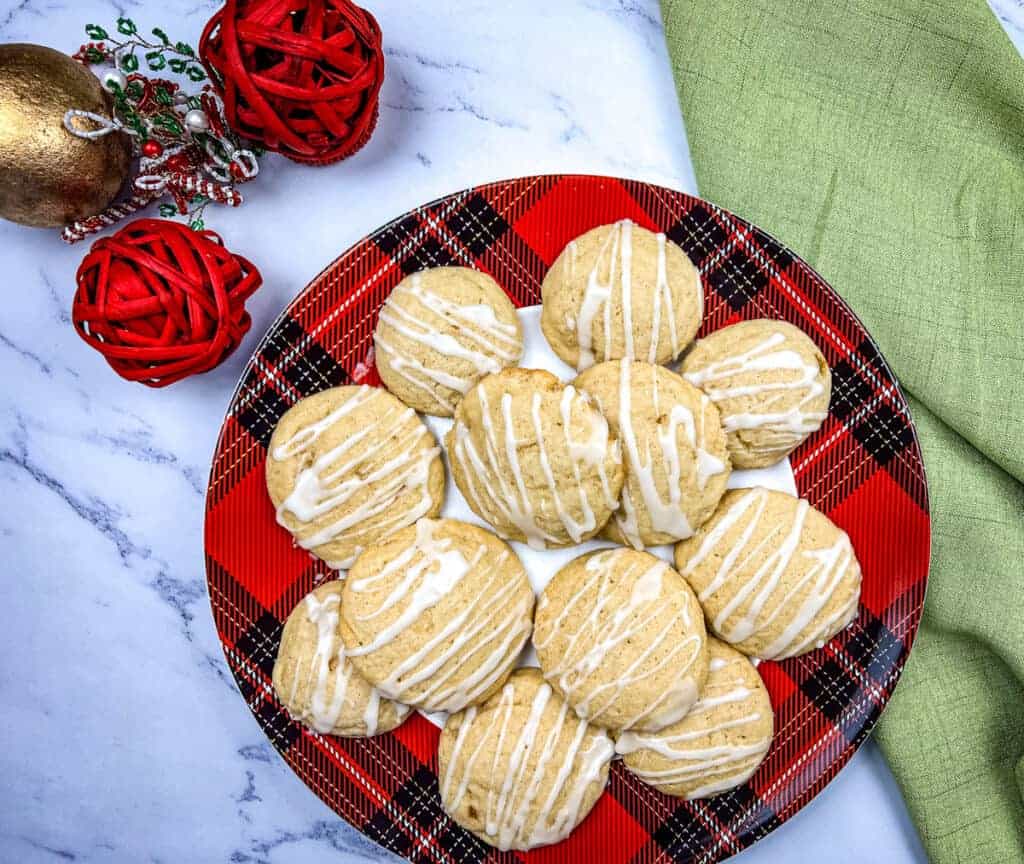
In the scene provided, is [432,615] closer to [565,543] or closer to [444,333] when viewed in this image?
[565,543]

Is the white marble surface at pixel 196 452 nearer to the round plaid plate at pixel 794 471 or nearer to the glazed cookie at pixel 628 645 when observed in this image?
the round plaid plate at pixel 794 471

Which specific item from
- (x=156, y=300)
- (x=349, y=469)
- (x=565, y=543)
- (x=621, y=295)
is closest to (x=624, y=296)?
(x=621, y=295)

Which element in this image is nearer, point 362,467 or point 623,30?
point 362,467

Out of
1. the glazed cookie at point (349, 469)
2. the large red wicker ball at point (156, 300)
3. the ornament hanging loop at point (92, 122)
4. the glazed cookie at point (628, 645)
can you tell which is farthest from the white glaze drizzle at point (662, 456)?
the ornament hanging loop at point (92, 122)

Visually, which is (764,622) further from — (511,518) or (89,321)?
(89,321)

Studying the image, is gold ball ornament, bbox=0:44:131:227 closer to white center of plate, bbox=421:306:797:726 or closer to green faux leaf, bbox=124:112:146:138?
green faux leaf, bbox=124:112:146:138

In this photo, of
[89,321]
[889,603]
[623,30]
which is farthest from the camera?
[623,30]

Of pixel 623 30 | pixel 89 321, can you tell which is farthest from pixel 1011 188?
pixel 89 321
